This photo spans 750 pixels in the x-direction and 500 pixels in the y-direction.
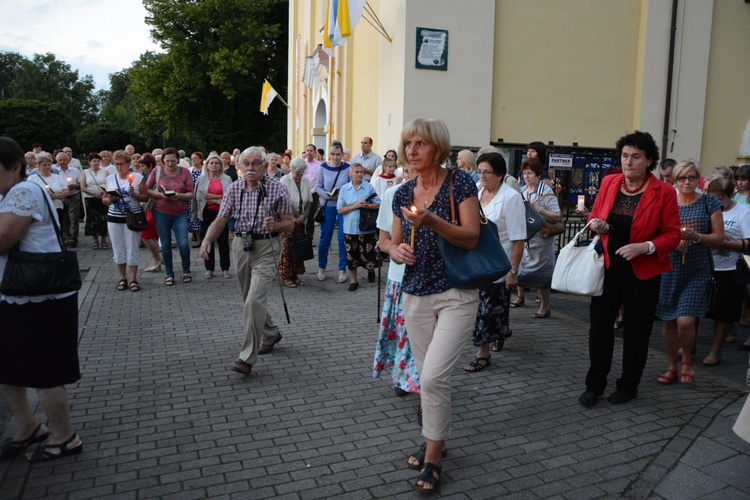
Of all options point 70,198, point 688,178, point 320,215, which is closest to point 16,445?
point 688,178

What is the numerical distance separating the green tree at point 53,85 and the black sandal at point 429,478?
97.0m

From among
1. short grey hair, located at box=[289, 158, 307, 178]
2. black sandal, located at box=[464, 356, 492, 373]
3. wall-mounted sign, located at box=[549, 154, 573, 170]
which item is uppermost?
wall-mounted sign, located at box=[549, 154, 573, 170]

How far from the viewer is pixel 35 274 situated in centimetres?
396

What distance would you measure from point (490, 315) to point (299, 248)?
389 cm

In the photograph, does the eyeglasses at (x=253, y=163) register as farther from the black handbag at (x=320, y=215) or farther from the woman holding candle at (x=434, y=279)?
the black handbag at (x=320, y=215)

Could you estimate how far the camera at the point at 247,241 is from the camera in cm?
603

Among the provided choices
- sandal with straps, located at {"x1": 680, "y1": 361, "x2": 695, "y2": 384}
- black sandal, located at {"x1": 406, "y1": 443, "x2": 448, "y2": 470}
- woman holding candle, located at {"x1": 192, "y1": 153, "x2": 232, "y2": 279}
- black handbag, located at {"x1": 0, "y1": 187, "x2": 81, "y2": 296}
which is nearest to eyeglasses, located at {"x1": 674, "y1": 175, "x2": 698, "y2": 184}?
sandal with straps, located at {"x1": 680, "y1": 361, "x2": 695, "y2": 384}

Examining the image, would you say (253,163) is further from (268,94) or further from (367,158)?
A: (268,94)

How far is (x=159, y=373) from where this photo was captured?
5.89 metres

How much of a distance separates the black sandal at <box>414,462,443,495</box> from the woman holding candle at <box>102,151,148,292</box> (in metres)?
7.05

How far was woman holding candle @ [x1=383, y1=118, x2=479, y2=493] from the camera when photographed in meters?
3.69

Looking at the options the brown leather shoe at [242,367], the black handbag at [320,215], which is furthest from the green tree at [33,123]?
the brown leather shoe at [242,367]

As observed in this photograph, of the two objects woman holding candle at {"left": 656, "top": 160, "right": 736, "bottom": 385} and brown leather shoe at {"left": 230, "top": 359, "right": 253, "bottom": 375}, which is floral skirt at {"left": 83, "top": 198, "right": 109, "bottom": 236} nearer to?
brown leather shoe at {"left": 230, "top": 359, "right": 253, "bottom": 375}

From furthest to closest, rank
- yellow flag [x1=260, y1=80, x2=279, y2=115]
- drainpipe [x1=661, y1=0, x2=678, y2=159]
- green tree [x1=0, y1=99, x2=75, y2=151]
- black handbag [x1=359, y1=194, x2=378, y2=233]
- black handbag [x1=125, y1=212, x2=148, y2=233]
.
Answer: green tree [x1=0, y1=99, x2=75, y2=151] < yellow flag [x1=260, y1=80, x2=279, y2=115] < drainpipe [x1=661, y1=0, x2=678, y2=159] < black handbag [x1=359, y1=194, x2=378, y2=233] < black handbag [x1=125, y1=212, x2=148, y2=233]
